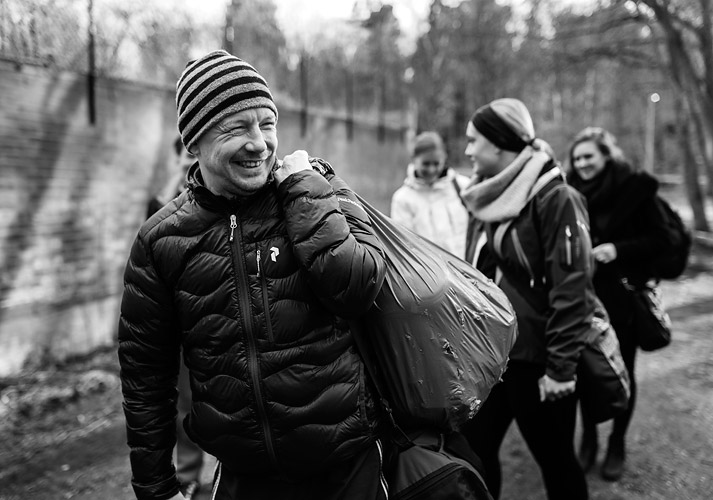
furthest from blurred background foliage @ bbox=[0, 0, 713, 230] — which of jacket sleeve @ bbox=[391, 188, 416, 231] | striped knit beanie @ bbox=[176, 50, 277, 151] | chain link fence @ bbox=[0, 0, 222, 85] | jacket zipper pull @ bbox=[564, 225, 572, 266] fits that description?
jacket zipper pull @ bbox=[564, 225, 572, 266]

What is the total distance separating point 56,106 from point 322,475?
4.40m

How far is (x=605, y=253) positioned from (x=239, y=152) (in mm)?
2476

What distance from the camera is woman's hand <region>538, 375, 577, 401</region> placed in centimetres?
226

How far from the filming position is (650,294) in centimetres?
346

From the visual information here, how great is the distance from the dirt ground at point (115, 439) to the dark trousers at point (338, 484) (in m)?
1.90

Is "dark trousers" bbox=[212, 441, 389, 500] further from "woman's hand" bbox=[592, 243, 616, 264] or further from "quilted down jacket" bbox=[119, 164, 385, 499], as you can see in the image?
"woman's hand" bbox=[592, 243, 616, 264]

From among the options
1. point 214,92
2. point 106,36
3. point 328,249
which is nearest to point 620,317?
point 328,249

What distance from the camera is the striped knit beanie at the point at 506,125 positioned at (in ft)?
8.07

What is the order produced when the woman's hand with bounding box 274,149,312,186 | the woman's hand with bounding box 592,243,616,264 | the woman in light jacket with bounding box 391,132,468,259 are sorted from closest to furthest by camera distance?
the woman's hand with bounding box 274,149,312,186 → the woman's hand with bounding box 592,243,616,264 → the woman in light jacket with bounding box 391,132,468,259

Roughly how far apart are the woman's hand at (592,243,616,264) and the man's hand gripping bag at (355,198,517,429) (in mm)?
1817

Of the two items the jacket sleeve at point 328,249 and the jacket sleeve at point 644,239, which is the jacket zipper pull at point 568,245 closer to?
the jacket sleeve at point 328,249

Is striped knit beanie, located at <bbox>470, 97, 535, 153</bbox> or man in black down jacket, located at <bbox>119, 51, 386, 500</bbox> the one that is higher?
striped knit beanie, located at <bbox>470, 97, 535, 153</bbox>

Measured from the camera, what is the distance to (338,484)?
1.52m

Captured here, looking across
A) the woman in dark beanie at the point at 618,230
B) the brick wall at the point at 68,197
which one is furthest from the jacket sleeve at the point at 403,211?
the brick wall at the point at 68,197
